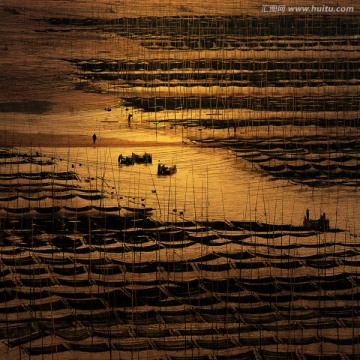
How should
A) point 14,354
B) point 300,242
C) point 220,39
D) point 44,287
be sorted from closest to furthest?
point 14,354 → point 44,287 → point 300,242 → point 220,39

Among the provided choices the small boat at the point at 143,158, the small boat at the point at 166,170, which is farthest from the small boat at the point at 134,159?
the small boat at the point at 166,170

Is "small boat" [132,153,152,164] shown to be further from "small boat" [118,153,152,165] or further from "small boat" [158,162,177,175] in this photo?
"small boat" [158,162,177,175]

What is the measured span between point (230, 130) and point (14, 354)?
4698mm

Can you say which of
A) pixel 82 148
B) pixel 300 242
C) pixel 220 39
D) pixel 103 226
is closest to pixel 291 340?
pixel 300 242

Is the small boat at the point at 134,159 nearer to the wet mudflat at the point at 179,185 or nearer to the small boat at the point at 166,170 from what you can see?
the wet mudflat at the point at 179,185

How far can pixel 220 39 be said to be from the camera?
508 inches

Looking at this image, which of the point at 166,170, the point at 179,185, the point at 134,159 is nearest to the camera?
the point at 179,185

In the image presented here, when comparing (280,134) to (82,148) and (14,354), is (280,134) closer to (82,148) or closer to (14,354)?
(82,148)

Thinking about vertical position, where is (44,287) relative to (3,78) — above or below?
below

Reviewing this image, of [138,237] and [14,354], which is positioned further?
[138,237]

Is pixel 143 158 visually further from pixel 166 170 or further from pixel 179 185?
pixel 179 185

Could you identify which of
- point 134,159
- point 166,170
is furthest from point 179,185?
point 134,159

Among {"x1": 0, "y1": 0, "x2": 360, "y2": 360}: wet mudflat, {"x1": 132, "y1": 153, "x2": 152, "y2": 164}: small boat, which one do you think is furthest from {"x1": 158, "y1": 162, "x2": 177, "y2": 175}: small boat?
{"x1": 132, "y1": 153, "x2": 152, "y2": 164}: small boat

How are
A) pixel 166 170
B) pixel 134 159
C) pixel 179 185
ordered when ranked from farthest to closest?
1. pixel 134 159
2. pixel 166 170
3. pixel 179 185
